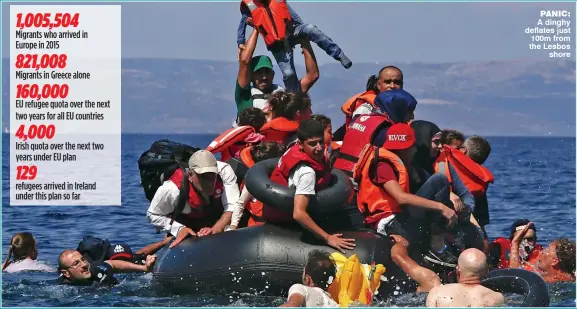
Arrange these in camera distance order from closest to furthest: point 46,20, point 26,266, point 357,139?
point 357,139, point 46,20, point 26,266

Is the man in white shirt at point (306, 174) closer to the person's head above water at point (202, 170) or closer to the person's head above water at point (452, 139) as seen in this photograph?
the person's head above water at point (202, 170)

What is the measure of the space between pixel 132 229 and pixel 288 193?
26.3 ft

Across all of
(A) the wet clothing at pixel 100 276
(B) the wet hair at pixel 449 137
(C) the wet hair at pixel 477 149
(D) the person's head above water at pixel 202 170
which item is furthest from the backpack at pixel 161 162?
(C) the wet hair at pixel 477 149

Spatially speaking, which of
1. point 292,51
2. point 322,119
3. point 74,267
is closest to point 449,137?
point 322,119

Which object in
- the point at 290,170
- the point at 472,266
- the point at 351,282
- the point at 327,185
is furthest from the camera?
the point at 327,185

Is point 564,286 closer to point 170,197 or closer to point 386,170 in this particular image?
point 386,170

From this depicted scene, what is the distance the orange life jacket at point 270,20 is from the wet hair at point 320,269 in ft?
13.5

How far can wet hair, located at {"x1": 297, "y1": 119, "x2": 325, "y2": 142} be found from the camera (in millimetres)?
12117

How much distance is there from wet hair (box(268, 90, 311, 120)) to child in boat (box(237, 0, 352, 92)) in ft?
3.88

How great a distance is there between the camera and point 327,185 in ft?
40.7

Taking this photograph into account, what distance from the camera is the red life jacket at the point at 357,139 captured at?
506 inches

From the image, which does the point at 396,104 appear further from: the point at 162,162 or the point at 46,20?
the point at 46,20

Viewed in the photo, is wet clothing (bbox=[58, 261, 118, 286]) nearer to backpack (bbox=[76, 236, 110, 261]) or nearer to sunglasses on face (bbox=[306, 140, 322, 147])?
backpack (bbox=[76, 236, 110, 261])

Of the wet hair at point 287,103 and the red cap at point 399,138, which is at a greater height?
the wet hair at point 287,103
